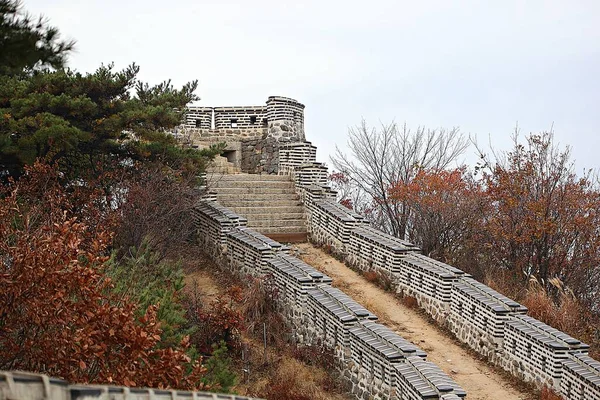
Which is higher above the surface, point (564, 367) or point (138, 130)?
point (138, 130)

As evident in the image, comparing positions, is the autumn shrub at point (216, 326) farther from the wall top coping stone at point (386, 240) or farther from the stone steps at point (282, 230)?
the stone steps at point (282, 230)

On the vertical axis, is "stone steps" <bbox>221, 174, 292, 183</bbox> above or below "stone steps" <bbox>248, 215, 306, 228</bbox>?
above

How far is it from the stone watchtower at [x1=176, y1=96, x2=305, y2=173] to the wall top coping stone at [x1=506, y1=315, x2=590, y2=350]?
11391mm

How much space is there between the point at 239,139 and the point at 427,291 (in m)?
10.7

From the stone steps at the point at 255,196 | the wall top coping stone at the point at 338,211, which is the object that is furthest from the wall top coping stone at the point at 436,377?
the stone steps at the point at 255,196

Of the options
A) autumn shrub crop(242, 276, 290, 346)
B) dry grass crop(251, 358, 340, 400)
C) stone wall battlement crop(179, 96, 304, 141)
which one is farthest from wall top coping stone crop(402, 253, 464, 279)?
stone wall battlement crop(179, 96, 304, 141)

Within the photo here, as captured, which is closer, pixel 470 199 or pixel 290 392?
pixel 290 392

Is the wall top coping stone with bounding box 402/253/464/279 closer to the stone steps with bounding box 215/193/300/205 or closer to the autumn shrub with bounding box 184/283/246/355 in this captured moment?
the autumn shrub with bounding box 184/283/246/355

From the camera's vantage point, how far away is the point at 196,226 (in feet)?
62.6

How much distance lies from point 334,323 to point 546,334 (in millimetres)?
3450

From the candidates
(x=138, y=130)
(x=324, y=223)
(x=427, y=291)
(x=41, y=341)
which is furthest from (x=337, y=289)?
(x=41, y=341)

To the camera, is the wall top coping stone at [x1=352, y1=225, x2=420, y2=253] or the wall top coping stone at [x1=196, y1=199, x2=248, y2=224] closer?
the wall top coping stone at [x1=352, y1=225, x2=420, y2=253]

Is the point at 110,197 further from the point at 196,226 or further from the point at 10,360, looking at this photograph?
the point at 10,360

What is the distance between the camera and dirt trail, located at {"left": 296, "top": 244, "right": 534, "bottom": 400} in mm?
12586
